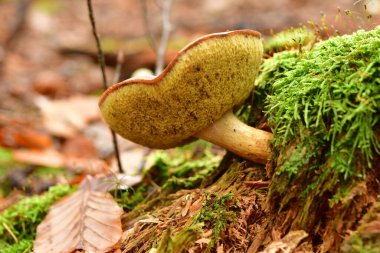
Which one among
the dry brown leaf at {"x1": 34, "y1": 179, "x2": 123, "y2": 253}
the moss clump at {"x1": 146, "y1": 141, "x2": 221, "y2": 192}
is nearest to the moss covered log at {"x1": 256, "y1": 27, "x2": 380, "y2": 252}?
the moss clump at {"x1": 146, "y1": 141, "x2": 221, "y2": 192}

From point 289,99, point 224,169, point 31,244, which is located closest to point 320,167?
point 289,99

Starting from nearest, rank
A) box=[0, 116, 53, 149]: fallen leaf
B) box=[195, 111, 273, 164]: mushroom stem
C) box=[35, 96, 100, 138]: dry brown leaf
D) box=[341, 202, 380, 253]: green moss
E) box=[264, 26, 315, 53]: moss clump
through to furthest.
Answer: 1. box=[341, 202, 380, 253]: green moss
2. box=[195, 111, 273, 164]: mushroom stem
3. box=[264, 26, 315, 53]: moss clump
4. box=[0, 116, 53, 149]: fallen leaf
5. box=[35, 96, 100, 138]: dry brown leaf

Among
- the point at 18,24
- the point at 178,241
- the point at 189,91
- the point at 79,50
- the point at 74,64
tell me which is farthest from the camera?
the point at 18,24

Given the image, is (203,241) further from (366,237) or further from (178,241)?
(366,237)

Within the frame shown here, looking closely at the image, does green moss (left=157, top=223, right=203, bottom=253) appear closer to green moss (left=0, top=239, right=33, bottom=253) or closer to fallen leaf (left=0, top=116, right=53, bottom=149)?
green moss (left=0, top=239, right=33, bottom=253)

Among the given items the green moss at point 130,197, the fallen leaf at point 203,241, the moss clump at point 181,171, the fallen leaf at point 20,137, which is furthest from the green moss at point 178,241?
the fallen leaf at point 20,137


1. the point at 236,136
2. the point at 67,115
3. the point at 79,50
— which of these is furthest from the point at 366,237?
the point at 79,50
